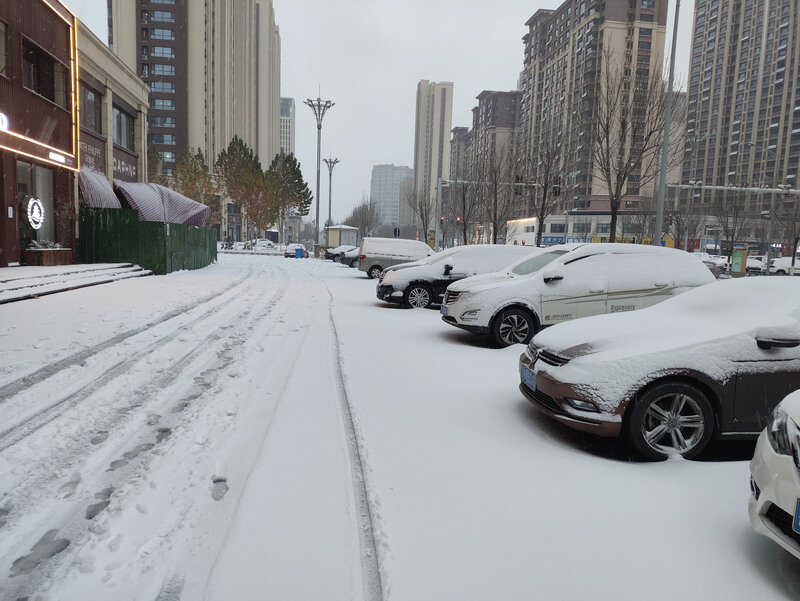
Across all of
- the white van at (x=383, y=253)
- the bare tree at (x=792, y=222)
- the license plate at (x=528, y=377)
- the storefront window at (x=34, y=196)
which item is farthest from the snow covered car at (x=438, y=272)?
the bare tree at (x=792, y=222)

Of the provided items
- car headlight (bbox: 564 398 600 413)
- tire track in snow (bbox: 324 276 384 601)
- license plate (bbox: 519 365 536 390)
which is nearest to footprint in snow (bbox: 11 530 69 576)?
tire track in snow (bbox: 324 276 384 601)

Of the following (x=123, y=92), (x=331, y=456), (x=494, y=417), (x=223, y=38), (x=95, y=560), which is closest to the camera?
(x=95, y=560)

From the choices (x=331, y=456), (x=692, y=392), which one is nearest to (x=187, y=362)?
(x=331, y=456)

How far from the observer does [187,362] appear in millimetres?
6789

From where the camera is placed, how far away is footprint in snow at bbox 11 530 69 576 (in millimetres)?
2586

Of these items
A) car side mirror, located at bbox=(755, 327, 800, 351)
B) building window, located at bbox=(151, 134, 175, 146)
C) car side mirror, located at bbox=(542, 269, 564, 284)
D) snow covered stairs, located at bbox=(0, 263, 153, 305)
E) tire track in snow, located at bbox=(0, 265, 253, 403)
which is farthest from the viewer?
building window, located at bbox=(151, 134, 175, 146)

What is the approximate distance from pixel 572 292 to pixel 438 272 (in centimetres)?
459

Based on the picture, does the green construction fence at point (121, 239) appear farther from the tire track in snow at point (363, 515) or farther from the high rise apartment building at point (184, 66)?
the high rise apartment building at point (184, 66)

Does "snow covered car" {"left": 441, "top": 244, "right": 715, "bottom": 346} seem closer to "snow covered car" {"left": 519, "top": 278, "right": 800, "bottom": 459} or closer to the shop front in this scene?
"snow covered car" {"left": 519, "top": 278, "right": 800, "bottom": 459}

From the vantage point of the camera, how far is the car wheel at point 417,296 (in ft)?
41.9

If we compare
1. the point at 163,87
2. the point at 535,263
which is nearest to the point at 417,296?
the point at 535,263

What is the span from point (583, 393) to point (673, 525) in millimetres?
1190

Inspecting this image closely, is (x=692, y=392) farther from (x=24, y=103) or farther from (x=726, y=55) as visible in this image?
(x=726, y=55)

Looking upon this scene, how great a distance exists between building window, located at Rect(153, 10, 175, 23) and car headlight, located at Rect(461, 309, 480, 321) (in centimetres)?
8799
